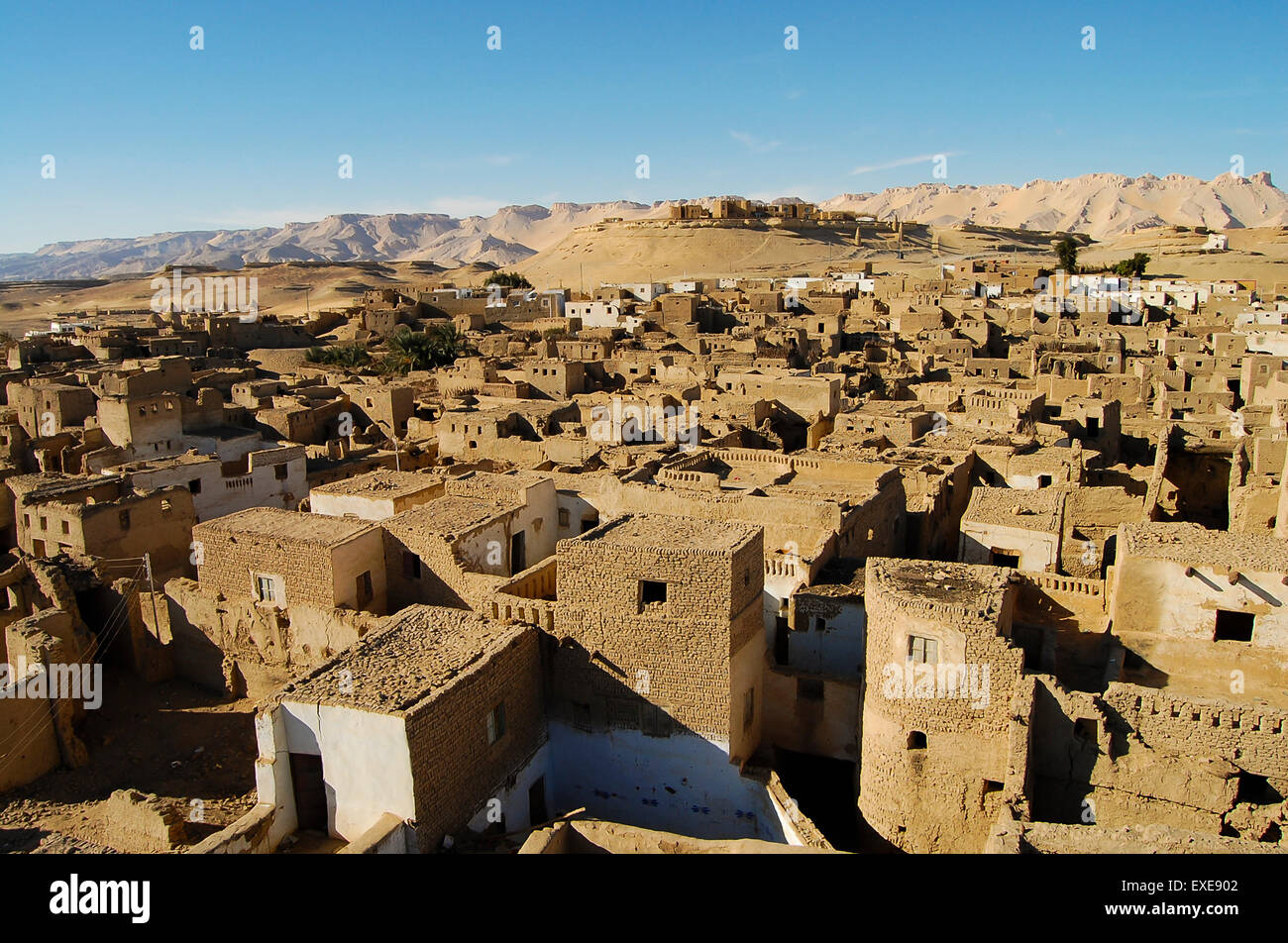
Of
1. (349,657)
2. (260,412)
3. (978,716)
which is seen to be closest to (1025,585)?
(978,716)

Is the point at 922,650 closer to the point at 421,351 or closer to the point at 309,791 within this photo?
the point at 309,791

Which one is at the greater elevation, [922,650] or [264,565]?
[264,565]

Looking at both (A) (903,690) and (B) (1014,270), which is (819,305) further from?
(A) (903,690)

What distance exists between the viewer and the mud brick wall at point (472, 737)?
1015 cm

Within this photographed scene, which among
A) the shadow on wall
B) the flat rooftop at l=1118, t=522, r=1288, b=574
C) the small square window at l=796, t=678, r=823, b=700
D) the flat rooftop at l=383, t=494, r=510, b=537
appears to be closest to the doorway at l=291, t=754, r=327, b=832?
the shadow on wall

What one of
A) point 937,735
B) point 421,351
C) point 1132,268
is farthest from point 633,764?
point 1132,268

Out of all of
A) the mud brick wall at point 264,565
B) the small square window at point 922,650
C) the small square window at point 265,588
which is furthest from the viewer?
the small square window at point 265,588

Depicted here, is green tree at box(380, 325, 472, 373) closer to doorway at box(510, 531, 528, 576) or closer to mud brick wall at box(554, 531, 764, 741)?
doorway at box(510, 531, 528, 576)

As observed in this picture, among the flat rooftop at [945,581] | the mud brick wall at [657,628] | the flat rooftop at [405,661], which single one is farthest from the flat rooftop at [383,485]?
the flat rooftop at [945,581]

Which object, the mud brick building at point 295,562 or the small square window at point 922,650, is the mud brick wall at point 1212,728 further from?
the mud brick building at point 295,562

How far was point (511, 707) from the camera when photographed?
38.9 ft

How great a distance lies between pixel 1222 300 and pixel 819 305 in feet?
65.8

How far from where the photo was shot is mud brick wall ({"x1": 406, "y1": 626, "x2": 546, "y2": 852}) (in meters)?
10.1

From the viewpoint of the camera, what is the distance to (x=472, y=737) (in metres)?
10.9
